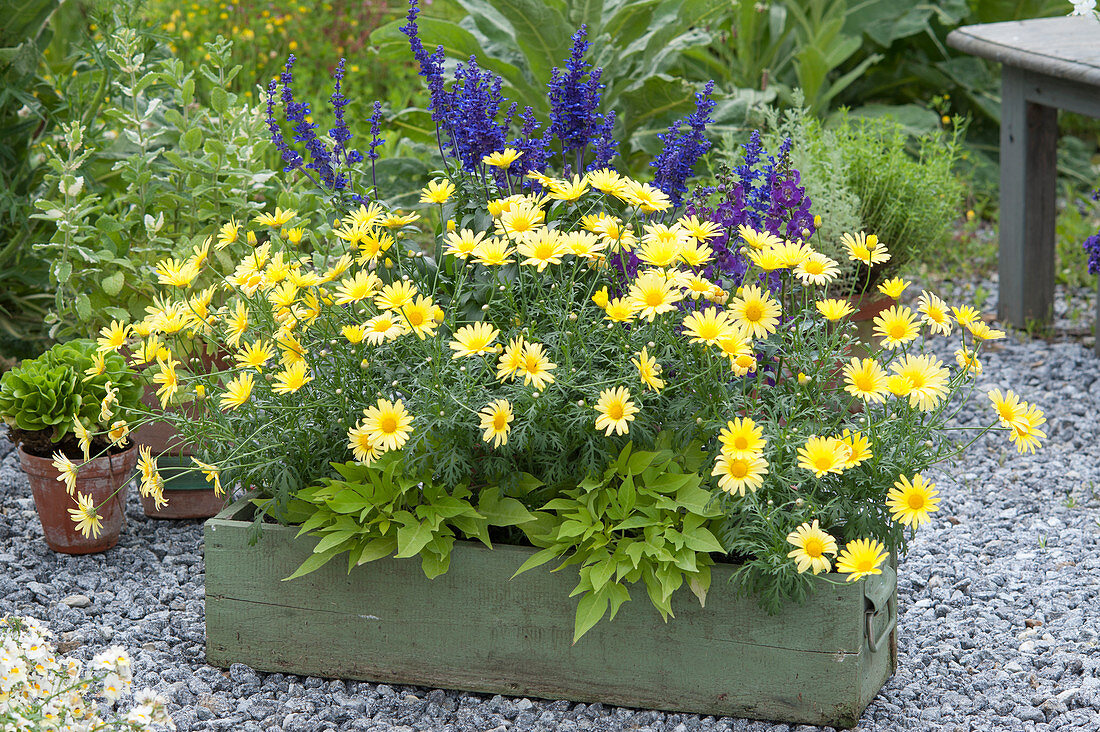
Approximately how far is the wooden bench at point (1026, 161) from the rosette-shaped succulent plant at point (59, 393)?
10.1 feet

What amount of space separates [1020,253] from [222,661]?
10.5 feet

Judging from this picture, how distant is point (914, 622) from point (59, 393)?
6.41 ft

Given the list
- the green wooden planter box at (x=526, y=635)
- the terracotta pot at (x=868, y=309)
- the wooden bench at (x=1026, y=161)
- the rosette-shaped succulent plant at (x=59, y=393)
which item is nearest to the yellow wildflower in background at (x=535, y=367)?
the green wooden planter box at (x=526, y=635)

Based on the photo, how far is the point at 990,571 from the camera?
257cm

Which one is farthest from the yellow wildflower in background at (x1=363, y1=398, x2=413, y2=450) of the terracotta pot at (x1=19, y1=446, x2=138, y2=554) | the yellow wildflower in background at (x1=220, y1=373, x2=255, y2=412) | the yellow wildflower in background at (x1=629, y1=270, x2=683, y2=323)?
the terracotta pot at (x1=19, y1=446, x2=138, y2=554)

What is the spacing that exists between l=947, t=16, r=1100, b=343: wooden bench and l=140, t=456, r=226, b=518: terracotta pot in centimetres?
293

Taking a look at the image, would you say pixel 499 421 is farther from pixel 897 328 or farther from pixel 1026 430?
pixel 1026 430

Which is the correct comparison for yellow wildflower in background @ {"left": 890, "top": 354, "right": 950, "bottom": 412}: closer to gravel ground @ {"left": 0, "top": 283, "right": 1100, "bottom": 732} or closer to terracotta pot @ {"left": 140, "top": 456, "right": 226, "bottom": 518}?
gravel ground @ {"left": 0, "top": 283, "right": 1100, "bottom": 732}

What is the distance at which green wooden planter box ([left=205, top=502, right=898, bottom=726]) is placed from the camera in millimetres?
1926

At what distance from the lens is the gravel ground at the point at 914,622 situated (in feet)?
6.64

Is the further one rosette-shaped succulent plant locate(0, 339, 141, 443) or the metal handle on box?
rosette-shaped succulent plant locate(0, 339, 141, 443)

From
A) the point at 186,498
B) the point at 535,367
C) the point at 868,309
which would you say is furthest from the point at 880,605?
the point at 186,498

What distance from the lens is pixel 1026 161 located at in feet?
13.1

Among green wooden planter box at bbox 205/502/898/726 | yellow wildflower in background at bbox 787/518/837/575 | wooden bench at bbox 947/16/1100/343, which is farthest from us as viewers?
wooden bench at bbox 947/16/1100/343
